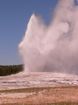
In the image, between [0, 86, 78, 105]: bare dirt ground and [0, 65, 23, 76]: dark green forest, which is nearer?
[0, 86, 78, 105]: bare dirt ground

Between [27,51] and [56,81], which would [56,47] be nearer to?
[27,51]

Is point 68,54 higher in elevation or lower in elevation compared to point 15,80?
higher

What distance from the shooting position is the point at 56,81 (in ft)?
201

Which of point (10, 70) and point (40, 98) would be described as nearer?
point (40, 98)

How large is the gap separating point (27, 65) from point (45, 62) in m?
4.02

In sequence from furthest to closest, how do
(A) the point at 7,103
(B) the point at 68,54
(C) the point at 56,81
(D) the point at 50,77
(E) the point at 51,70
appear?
(B) the point at 68,54 < (E) the point at 51,70 < (D) the point at 50,77 < (C) the point at 56,81 < (A) the point at 7,103

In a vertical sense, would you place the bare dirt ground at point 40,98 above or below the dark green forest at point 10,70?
below

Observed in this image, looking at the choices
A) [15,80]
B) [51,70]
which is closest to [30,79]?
[15,80]

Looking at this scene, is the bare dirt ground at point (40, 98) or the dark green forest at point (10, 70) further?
the dark green forest at point (10, 70)

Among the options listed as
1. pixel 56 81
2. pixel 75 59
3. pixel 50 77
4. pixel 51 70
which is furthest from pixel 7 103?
pixel 75 59

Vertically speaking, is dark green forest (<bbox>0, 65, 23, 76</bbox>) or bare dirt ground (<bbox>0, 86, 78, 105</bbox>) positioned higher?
dark green forest (<bbox>0, 65, 23, 76</bbox>)

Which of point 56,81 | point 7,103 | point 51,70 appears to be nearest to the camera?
point 7,103

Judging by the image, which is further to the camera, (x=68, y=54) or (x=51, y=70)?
(x=68, y=54)

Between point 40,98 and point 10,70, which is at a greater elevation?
point 10,70
